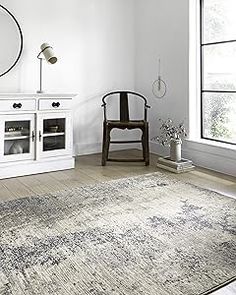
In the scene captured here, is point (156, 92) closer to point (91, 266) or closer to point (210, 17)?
point (210, 17)

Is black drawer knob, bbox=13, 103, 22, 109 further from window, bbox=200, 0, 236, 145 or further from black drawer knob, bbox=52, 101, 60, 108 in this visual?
window, bbox=200, 0, 236, 145

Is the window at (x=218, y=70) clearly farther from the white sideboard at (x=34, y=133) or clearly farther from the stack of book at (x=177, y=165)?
the white sideboard at (x=34, y=133)

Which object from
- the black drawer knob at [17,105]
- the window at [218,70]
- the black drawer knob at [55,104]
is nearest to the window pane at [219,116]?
the window at [218,70]

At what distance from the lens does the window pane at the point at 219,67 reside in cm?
397

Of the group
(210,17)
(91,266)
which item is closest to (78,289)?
(91,266)

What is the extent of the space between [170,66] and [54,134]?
180 cm

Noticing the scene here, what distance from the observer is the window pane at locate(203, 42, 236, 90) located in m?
3.97

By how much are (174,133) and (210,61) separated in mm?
976

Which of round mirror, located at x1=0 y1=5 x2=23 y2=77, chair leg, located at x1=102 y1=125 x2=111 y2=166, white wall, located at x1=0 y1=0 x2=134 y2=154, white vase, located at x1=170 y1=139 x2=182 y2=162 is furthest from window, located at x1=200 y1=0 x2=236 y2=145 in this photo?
round mirror, located at x1=0 y1=5 x2=23 y2=77

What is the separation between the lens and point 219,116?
4.16 metres

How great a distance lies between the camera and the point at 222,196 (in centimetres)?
311

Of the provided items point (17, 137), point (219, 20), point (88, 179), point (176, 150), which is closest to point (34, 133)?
point (17, 137)

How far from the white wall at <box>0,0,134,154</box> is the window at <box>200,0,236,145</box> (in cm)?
130

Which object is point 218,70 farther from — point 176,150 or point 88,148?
point 88,148
